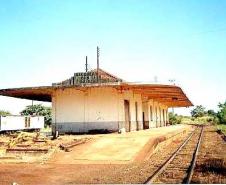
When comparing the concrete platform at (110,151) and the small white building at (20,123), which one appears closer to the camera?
the concrete platform at (110,151)

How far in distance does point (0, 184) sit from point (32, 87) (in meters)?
15.9

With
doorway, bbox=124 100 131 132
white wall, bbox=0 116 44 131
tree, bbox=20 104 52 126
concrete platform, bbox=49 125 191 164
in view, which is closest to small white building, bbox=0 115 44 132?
white wall, bbox=0 116 44 131

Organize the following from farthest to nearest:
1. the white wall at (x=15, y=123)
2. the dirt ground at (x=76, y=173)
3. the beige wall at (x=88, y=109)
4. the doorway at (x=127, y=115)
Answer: the white wall at (x=15, y=123) < the doorway at (x=127, y=115) < the beige wall at (x=88, y=109) < the dirt ground at (x=76, y=173)

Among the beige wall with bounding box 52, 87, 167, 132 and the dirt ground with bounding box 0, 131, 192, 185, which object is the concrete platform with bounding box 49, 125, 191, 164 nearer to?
the dirt ground with bounding box 0, 131, 192, 185

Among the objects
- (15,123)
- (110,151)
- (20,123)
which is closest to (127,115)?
(110,151)

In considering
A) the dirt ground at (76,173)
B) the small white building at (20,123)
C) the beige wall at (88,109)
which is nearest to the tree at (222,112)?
the small white building at (20,123)

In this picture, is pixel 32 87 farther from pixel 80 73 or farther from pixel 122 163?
pixel 122 163

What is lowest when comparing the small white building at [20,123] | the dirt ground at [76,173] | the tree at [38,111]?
the dirt ground at [76,173]

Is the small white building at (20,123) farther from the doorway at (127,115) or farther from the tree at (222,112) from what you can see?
the tree at (222,112)

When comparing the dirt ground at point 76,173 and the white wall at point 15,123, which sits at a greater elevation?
the white wall at point 15,123

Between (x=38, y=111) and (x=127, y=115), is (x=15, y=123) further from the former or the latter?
(x=38, y=111)

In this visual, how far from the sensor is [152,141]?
16.8 meters

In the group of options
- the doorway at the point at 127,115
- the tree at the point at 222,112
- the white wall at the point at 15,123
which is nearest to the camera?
the doorway at the point at 127,115

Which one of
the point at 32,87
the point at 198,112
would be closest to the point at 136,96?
the point at 32,87
